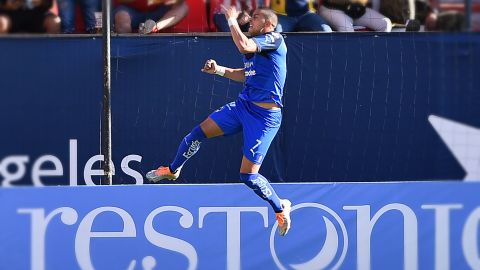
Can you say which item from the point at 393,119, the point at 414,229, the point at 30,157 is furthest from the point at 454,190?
the point at 30,157

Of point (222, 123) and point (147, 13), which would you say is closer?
point (222, 123)

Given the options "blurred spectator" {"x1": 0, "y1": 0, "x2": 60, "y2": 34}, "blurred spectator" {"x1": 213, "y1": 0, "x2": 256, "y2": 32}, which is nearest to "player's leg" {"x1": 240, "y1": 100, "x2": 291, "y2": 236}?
"blurred spectator" {"x1": 213, "y1": 0, "x2": 256, "y2": 32}

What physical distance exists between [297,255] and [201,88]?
1789 mm

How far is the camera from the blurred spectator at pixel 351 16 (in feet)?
29.6

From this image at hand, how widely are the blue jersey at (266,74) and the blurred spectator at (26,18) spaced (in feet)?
5.97

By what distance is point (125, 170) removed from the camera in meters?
8.69

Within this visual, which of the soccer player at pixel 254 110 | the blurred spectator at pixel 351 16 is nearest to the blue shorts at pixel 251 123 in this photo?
the soccer player at pixel 254 110

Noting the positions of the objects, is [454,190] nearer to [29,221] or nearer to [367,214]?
[367,214]

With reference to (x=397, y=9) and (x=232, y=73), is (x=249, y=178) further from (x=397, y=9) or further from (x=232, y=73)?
(x=397, y=9)

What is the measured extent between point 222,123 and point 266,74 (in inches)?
20.4

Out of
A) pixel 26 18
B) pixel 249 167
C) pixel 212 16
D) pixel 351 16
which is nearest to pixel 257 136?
pixel 249 167

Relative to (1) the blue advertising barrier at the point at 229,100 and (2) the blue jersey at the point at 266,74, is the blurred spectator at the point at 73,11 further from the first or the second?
(2) the blue jersey at the point at 266,74

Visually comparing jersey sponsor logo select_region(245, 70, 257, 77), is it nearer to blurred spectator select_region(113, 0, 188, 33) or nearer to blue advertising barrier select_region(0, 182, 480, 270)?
blue advertising barrier select_region(0, 182, 480, 270)

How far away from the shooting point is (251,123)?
312 inches
